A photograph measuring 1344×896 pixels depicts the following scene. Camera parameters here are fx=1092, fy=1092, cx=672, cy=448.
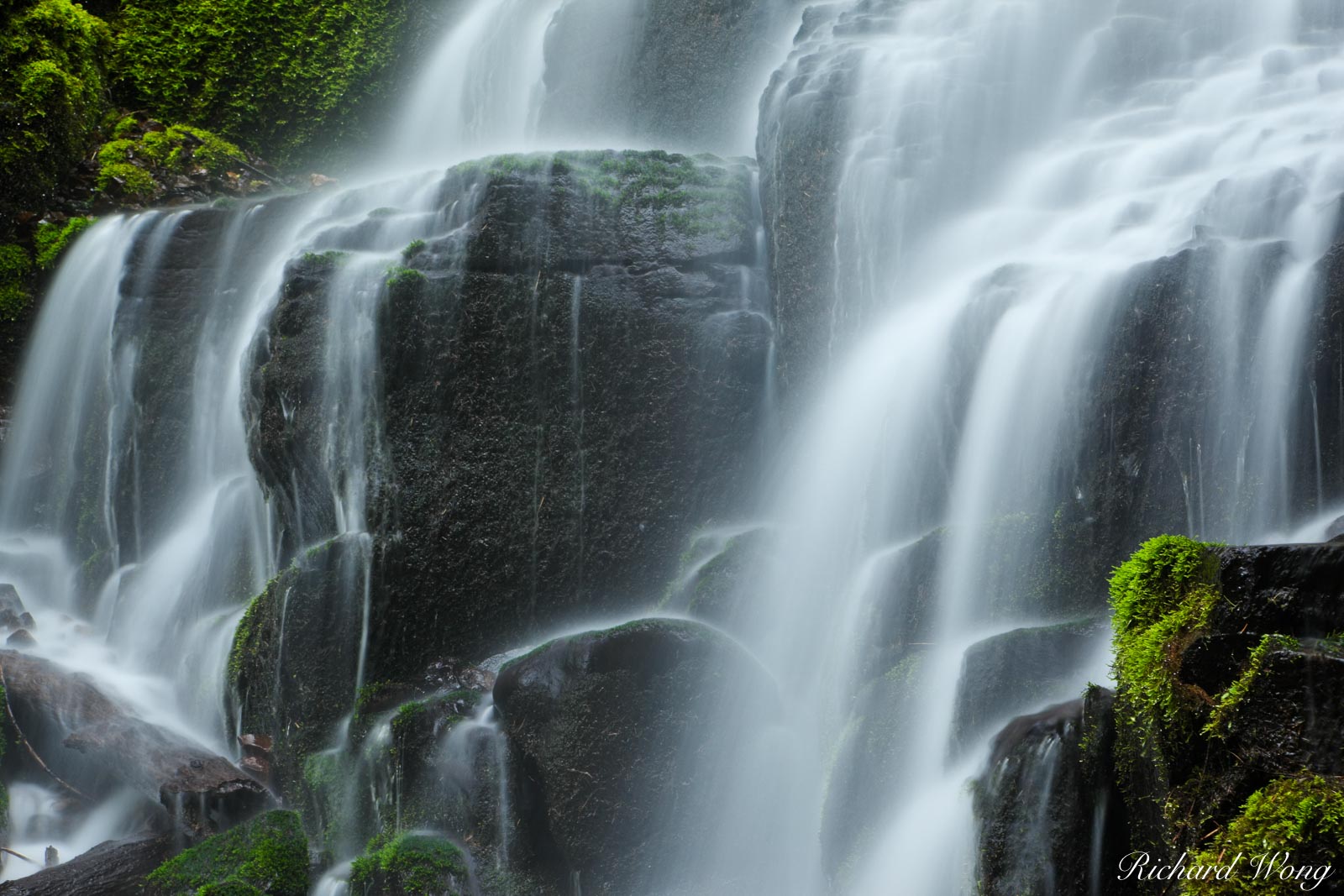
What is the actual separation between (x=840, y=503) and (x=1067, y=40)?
5138 millimetres

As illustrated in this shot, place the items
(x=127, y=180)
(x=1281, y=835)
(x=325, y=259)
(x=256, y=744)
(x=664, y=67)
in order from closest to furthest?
1. (x=1281, y=835)
2. (x=256, y=744)
3. (x=325, y=259)
4. (x=664, y=67)
5. (x=127, y=180)

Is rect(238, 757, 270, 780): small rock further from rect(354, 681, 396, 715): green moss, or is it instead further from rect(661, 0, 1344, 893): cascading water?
rect(661, 0, 1344, 893): cascading water

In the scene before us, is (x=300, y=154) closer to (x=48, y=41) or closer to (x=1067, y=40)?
(x=48, y=41)

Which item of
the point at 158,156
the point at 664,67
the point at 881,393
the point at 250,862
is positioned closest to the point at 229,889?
the point at 250,862

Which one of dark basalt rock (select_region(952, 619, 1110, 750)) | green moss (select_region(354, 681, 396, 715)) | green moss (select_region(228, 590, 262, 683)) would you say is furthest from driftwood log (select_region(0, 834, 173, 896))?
dark basalt rock (select_region(952, 619, 1110, 750))

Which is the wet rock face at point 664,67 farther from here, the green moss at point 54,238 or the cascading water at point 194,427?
the green moss at point 54,238

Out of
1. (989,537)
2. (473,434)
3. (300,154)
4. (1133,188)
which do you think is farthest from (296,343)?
(300,154)

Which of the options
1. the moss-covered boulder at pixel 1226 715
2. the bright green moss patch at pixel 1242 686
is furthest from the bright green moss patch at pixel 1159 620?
the bright green moss patch at pixel 1242 686

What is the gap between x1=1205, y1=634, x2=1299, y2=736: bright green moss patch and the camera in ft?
11.5

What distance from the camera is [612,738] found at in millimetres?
7340

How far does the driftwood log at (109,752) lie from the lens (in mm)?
7930

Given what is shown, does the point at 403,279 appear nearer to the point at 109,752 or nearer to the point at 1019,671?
the point at 109,752

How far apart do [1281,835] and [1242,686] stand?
20.6 inches

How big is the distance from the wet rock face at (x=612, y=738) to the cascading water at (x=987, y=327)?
1.39ft
